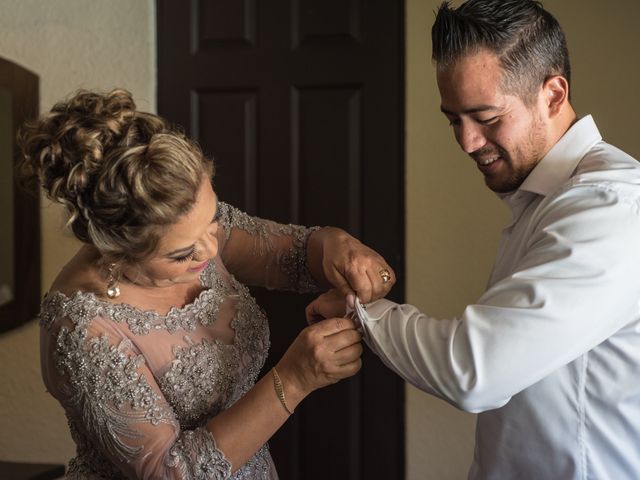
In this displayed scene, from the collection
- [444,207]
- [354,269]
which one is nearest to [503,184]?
[354,269]

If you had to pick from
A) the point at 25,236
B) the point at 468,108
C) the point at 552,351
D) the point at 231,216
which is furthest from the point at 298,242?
the point at 25,236

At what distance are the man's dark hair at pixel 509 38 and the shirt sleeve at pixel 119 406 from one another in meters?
0.95

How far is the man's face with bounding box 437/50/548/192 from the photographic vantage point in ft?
5.57

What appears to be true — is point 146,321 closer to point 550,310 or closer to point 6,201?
point 550,310

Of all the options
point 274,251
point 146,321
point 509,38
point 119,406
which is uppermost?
point 509,38

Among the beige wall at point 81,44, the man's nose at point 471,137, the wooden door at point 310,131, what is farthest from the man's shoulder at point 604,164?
the beige wall at point 81,44

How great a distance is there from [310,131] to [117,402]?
1.84 metres

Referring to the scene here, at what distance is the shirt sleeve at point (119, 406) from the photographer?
5.35 feet

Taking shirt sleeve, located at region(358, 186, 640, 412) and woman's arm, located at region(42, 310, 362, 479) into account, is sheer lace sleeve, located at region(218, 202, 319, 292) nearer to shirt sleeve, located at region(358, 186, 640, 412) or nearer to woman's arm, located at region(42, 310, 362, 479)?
woman's arm, located at region(42, 310, 362, 479)

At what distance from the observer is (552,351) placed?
1.43 m

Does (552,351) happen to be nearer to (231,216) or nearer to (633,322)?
(633,322)

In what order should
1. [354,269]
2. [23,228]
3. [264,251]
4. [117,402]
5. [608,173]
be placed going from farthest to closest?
[23,228], [264,251], [354,269], [117,402], [608,173]

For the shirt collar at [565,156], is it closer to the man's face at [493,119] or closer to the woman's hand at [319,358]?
the man's face at [493,119]

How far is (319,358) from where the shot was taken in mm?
1726
